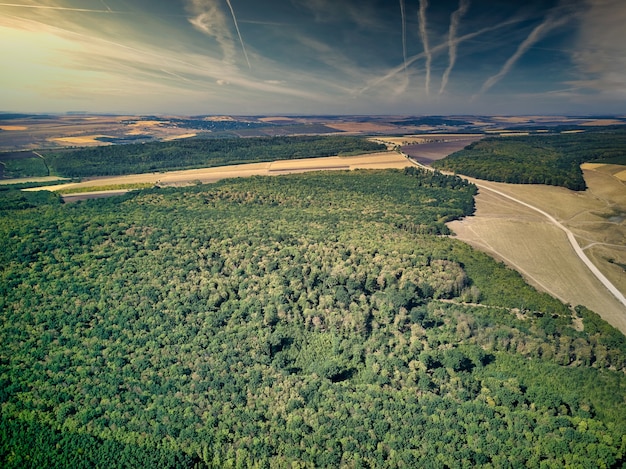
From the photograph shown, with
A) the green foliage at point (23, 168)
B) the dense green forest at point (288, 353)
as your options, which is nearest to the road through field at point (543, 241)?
the dense green forest at point (288, 353)

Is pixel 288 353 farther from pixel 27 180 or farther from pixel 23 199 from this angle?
pixel 27 180

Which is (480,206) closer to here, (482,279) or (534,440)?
(482,279)

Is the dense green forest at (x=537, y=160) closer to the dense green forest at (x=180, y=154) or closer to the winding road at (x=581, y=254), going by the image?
the winding road at (x=581, y=254)

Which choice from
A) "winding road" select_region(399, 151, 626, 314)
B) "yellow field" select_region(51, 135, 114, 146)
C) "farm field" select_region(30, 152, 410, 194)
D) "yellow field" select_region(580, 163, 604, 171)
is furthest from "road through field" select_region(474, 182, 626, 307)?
"yellow field" select_region(51, 135, 114, 146)

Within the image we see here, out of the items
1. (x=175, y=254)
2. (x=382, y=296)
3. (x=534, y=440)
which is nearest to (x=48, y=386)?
(x=175, y=254)

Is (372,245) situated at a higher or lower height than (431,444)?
higher
